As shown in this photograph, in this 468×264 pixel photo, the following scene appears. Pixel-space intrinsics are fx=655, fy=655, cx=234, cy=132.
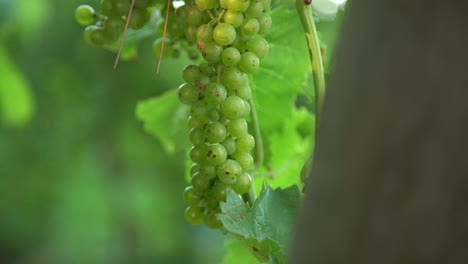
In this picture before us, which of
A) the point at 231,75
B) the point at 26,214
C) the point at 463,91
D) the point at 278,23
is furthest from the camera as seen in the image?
the point at 26,214

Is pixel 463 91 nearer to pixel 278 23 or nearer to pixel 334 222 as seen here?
pixel 334 222

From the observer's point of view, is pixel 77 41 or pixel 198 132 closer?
pixel 198 132

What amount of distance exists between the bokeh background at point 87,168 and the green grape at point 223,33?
2.05m

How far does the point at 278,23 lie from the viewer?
1.87ft

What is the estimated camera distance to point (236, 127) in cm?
41

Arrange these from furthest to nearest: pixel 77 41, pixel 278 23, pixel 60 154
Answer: pixel 60 154, pixel 77 41, pixel 278 23

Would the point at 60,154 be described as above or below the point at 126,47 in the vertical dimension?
below

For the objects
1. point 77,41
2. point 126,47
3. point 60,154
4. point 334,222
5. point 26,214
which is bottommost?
point 26,214

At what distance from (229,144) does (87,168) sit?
2849mm

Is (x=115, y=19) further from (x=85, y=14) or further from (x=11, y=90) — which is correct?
(x=11, y=90)

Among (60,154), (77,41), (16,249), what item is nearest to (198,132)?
(77,41)

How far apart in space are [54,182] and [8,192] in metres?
0.24

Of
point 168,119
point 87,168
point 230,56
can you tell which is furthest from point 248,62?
point 87,168

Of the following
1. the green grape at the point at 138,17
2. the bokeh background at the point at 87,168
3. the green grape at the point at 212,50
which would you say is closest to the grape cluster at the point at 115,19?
the green grape at the point at 138,17
